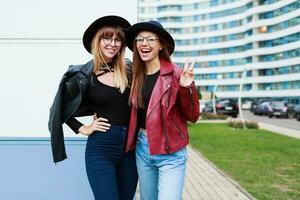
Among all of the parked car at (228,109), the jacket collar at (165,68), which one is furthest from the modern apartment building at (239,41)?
the jacket collar at (165,68)

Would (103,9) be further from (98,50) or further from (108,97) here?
(108,97)

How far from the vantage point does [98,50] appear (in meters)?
3.28

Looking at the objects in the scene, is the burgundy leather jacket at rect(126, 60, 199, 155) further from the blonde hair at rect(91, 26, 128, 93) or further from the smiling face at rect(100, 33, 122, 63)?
the smiling face at rect(100, 33, 122, 63)

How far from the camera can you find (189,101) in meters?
3.03

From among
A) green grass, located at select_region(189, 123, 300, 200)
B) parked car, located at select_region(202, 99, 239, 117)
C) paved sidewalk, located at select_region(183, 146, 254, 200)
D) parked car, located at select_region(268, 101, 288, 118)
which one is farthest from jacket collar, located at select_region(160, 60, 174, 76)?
parked car, located at select_region(202, 99, 239, 117)

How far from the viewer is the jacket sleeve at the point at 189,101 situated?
300 cm

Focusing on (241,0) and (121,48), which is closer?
(121,48)

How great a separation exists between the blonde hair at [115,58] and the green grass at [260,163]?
4.44 meters

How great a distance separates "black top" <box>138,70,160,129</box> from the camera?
312 cm

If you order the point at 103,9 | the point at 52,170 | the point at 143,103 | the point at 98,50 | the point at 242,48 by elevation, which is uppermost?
the point at 242,48

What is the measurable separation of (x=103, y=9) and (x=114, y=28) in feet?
4.10

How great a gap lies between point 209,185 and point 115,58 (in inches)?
202

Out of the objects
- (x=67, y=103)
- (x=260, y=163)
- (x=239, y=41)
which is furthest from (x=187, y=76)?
(x=239, y=41)

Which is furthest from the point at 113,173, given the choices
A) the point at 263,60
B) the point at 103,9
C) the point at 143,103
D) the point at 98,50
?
the point at 263,60
